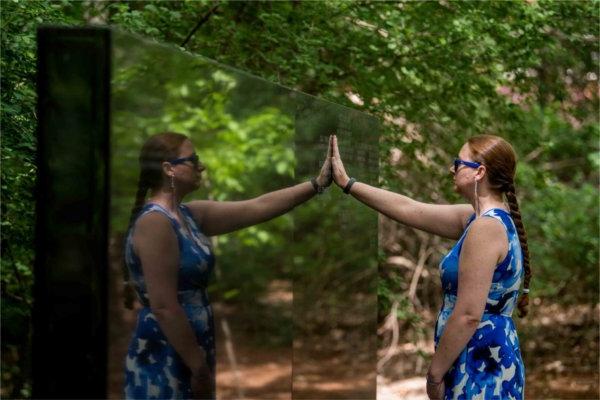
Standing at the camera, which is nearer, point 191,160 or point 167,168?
point 167,168

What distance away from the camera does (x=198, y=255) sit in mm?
2963

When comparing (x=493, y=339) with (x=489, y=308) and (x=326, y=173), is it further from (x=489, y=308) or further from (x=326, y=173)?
(x=326, y=173)

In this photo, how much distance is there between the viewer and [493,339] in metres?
4.12

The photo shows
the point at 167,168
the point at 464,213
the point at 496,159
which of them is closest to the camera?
the point at 167,168

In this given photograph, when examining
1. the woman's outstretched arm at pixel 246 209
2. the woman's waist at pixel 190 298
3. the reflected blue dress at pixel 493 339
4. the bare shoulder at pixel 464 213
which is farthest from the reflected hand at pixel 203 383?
the bare shoulder at pixel 464 213

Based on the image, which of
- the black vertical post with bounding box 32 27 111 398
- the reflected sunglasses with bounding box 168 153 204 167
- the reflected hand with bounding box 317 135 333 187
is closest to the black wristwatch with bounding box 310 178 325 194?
the reflected hand with bounding box 317 135 333 187

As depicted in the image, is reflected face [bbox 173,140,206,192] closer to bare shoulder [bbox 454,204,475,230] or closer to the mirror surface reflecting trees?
the mirror surface reflecting trees

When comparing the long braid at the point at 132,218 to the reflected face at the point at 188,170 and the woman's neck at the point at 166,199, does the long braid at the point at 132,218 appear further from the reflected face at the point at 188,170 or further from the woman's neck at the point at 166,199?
the reflected face at the point at 188,170

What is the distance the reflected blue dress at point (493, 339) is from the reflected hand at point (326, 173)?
0.74 m

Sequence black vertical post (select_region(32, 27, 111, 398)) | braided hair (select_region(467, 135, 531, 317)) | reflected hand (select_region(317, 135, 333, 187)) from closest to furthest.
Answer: black vertical post (select_region(32, 27, 111, 398)) < braided hair (select_region(467, 135, 531, 317)) < reflected hand (select_region(317, 135, 333, 187))

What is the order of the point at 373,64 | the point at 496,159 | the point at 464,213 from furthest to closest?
the point at 373,64, the point at 464,213, the point at 496,159

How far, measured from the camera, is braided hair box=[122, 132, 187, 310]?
2.57m

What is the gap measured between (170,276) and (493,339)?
186 centimetres

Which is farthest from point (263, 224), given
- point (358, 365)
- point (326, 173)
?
point (358, 365)
